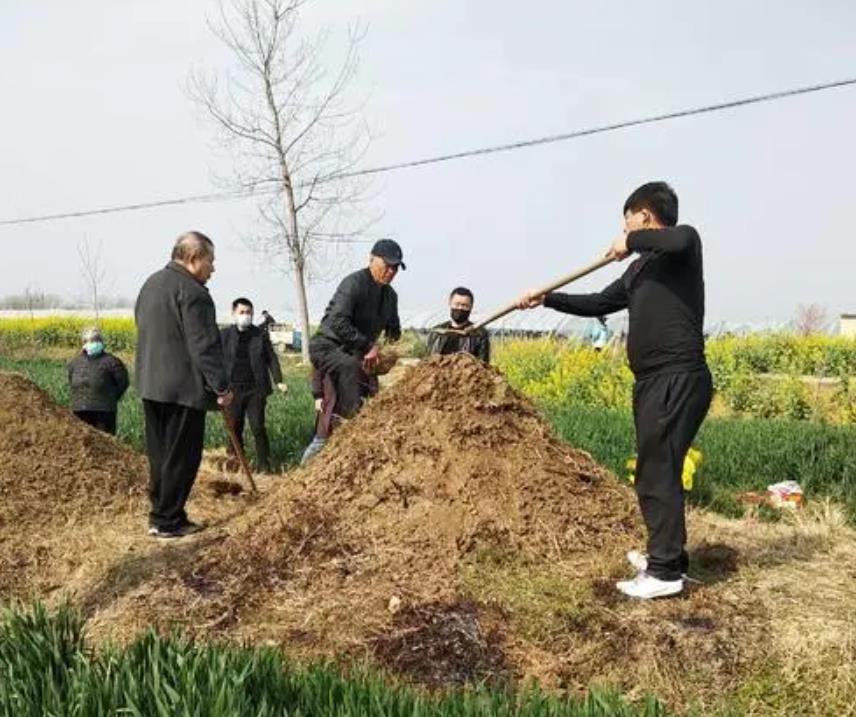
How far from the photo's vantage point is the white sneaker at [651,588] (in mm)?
4164

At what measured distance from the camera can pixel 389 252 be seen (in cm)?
643

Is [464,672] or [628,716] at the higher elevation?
[628,716]

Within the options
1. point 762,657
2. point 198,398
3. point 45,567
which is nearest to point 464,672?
point 762,657

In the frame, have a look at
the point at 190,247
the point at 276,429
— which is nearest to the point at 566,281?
the point at 190,247

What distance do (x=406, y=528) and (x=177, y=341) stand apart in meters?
1.93

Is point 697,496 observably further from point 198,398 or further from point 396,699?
point 396,699

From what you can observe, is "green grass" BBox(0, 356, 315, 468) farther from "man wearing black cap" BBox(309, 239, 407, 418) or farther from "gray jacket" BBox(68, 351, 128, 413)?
"man wearing black cap" BBox(309, 239, 407, 418)

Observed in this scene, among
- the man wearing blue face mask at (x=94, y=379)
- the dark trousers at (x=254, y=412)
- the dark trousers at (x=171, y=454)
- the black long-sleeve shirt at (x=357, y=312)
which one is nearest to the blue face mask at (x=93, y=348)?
the man wearing blue face mask at (x=94, y=379)

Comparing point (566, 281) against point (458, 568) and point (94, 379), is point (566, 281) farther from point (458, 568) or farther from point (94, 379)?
point (94, 379)

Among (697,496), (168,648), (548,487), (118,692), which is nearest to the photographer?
(118,692)

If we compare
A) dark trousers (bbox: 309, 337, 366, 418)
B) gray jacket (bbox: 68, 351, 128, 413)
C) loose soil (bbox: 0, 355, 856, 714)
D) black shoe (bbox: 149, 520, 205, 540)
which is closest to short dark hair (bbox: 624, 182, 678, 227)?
loose soil (bbox: 0, 355, 856, 714)

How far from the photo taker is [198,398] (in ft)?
19.0

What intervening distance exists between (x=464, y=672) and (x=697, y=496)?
4487mm

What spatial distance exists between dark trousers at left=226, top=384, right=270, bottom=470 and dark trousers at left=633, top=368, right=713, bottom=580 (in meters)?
5.33
